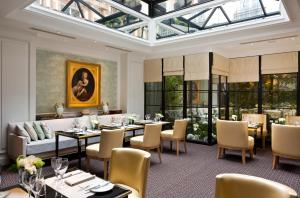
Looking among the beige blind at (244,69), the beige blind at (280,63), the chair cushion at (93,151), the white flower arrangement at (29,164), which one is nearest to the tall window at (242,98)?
the beige blind at (244,69)

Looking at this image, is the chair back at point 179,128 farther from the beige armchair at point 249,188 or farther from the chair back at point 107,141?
the beige armchair at point 249,188

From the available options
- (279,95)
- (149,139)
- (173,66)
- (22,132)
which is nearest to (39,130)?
(22,132)

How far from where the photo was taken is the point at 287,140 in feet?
13.9

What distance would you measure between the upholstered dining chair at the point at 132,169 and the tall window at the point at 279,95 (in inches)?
218

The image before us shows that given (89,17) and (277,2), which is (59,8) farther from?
(277,2)

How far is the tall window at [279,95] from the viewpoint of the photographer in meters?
6.18

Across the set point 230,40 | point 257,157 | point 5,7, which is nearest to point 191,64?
point 230,40

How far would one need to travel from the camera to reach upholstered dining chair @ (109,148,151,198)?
209 cm

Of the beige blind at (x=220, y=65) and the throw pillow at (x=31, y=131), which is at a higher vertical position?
the beige blind at (x=220, y=65)

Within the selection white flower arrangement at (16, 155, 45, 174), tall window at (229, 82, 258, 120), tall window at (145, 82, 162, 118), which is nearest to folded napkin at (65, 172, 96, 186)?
white flower arrangement at (16, 155, 45, 174)

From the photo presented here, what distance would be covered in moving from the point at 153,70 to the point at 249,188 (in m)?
6.38

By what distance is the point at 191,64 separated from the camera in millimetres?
6746

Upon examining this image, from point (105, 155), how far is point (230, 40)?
4041mm

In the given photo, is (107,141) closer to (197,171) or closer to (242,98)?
(197,171)
